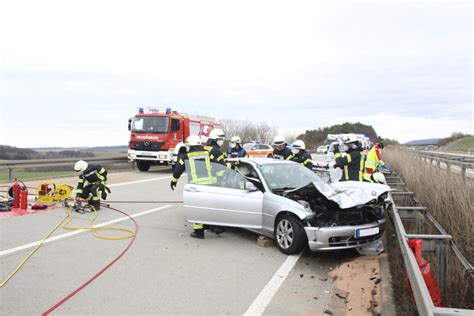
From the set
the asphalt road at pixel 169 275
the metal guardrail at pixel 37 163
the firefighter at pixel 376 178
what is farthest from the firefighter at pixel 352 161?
the metal guardrail at pixel 37 163

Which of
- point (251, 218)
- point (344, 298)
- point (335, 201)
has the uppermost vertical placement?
point (335, 201)

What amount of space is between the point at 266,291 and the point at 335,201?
171 centimetres

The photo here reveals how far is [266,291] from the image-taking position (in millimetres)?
4395

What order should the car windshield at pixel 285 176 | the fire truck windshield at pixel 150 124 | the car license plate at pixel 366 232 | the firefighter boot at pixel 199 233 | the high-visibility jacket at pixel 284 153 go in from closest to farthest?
the car license plate at pixel 366 232, the car windshield at pixel 285 176, the firefighter boot at pixel 199 233, the high-visibility jacket at pixel 284 153, the fire truck windshield at pixel 150 124

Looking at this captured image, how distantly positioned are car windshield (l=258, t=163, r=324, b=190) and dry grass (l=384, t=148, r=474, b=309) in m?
2.01

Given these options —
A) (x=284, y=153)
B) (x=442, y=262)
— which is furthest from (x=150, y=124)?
(x=442, y=262)

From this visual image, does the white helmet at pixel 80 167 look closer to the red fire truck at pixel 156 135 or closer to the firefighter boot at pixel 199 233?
the firefighter boot at pixel 199 233

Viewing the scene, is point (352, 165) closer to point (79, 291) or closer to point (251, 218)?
point (251, 218)

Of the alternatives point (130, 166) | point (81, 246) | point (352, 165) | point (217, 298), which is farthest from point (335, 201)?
point (130, 166)

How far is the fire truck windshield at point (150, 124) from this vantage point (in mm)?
18688

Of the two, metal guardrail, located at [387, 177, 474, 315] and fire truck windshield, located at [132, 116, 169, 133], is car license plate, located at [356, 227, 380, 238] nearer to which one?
metal guardrail, located at [387, 177, 474, 315]

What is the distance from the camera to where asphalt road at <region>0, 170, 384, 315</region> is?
3955 millimetres

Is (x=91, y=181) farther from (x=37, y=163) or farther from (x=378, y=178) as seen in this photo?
(x=37, y=163)

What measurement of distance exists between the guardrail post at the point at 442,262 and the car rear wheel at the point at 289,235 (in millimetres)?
1822
